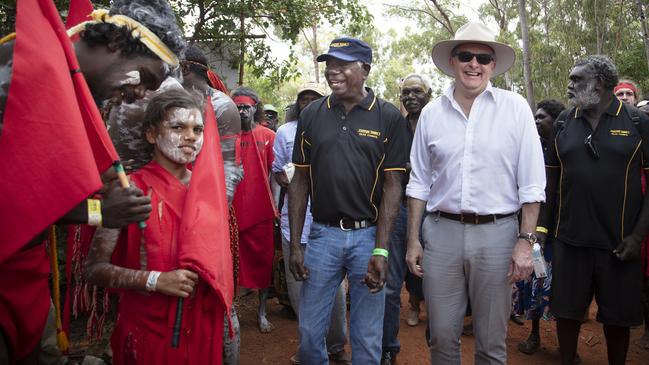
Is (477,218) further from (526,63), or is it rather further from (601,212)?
(526,63)

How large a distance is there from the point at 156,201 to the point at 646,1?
19.4 m

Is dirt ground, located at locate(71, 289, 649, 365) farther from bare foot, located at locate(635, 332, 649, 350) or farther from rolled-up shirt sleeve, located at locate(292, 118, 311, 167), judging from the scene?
rolled-up shirt sleeve, located at locate(292, 118, 311, 167)

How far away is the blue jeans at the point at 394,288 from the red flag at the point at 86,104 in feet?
8.56

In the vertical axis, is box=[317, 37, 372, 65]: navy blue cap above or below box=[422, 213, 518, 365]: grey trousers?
above

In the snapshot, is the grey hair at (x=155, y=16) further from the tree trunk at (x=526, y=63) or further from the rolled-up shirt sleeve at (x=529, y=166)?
the tree trunk at (x=526, y=63)

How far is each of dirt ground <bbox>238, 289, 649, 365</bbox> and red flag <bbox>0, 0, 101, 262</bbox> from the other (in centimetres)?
341

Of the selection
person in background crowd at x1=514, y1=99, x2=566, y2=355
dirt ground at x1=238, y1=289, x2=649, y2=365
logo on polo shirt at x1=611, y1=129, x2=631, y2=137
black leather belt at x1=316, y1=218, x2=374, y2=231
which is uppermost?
logo on polo shirt at x1=611, y1=129, x2=631, y2=137

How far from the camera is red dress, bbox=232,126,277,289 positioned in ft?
17.0

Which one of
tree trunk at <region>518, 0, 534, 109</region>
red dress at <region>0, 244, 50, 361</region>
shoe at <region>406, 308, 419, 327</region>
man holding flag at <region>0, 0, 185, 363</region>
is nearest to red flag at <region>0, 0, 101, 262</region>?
man holding flag at <region>0, 0, 185, 363</region>

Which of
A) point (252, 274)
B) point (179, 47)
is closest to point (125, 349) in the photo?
point (179, 47)

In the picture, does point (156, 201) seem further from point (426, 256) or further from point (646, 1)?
point (646, 1)

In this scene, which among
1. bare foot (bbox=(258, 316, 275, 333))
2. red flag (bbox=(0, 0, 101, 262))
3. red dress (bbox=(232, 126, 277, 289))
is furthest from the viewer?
bare foot (bbox=(258, 316, 275, 333))

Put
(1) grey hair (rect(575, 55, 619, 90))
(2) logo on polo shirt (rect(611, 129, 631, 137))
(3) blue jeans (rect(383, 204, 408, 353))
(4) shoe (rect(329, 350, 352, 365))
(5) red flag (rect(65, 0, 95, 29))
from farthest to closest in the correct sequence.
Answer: (4) shoe (rect(329, 350, 352, 365)) → (3) blue jeans (rect(383, 204, 408, 353)) → (1) grey hair (rect(575, 55, 619, 90)) → (2) logo on polo shirt (rect(611, 129, 631, 137)) → (5) red flag (rect(65, 0, 95, 29))

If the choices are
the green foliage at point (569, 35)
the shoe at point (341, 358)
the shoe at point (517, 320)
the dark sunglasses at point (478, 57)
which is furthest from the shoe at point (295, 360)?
the green foliage at point (569, 35)
